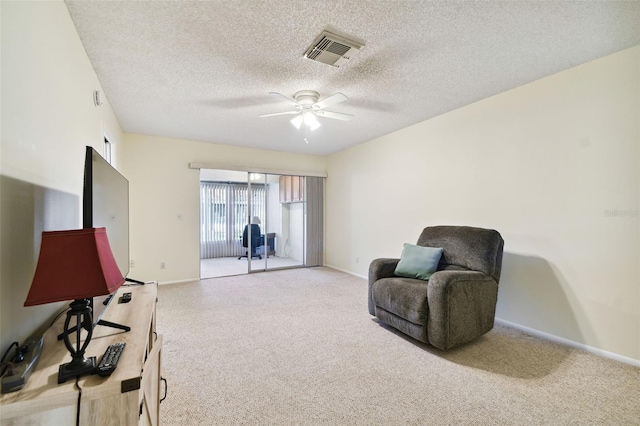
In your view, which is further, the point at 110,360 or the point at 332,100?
the point at 332,100

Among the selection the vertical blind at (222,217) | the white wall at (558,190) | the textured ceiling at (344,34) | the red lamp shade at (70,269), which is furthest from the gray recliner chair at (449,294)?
the vertical blind at (222,217)

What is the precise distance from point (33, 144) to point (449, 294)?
108 inches

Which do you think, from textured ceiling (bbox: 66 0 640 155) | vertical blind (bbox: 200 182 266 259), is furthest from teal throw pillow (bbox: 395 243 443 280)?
vertical blind (bbox: 200 182 266 259)

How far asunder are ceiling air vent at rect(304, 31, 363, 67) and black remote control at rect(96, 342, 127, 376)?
2.13 meters

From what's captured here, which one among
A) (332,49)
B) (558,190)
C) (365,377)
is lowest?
(365,377)

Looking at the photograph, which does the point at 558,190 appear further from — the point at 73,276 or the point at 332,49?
the point at 73,276

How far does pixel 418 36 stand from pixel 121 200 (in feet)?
8.12

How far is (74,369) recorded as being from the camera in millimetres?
885

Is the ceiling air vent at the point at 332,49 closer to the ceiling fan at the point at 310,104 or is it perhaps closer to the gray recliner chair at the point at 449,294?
the ceiling fan at the point at 310,104

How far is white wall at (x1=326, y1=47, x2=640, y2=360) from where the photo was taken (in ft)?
7.16

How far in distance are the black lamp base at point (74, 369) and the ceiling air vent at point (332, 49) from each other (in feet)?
7.14

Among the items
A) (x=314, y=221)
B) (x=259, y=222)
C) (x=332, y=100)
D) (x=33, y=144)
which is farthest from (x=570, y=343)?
(x=259, y=222)

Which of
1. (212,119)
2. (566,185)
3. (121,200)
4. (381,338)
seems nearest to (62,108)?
(121,200)

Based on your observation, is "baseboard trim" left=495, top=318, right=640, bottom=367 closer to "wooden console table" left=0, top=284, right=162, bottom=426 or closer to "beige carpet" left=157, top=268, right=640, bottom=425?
"beige carpet" left=157, top=268, right=640, bottom=425
